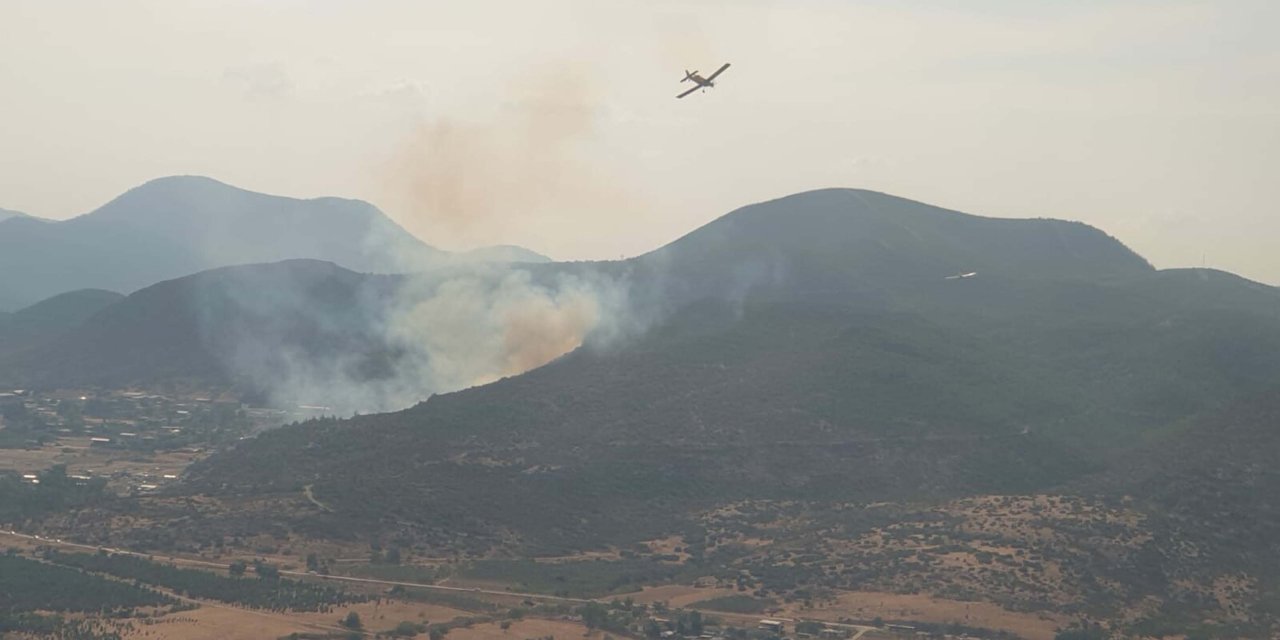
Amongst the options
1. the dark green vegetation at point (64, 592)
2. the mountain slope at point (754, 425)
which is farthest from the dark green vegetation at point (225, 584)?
the mountain slope at point (754, 425)

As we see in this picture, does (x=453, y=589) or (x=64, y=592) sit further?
(x=453, y=589)

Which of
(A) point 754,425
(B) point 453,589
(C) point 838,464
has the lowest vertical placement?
(B) point 453,589

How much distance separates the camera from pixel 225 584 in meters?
106

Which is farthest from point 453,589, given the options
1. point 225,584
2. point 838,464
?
point 838,464

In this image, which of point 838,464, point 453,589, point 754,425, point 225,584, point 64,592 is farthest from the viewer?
point 754,425

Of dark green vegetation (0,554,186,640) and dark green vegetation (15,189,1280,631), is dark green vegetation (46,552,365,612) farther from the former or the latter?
dark green vegetation (15,189,1280,631)

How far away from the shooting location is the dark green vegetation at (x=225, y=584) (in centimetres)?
10262

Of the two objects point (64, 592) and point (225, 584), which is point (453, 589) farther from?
point (64, 592)

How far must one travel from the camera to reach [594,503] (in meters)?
142

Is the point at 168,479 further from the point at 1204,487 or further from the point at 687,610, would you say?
the point at 1204,487

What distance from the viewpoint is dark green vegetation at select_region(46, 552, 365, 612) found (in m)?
103

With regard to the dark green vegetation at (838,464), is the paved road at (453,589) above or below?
below

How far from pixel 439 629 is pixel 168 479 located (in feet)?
241

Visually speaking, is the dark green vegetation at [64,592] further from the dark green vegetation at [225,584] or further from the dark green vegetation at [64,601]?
the dark green vegetation at [225,584]
